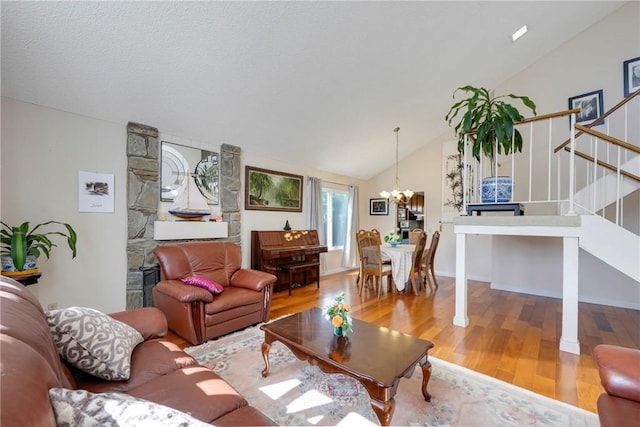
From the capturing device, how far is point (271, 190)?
4.97 m

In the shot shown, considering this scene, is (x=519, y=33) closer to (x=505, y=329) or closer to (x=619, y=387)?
(x=505, y=329)

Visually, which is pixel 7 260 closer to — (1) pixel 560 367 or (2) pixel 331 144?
(2) pixel 331 144

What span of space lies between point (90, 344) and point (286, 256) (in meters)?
3.28

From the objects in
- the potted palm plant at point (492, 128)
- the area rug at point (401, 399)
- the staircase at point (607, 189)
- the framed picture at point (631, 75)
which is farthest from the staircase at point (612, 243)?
the framed picture at point (631, 75)

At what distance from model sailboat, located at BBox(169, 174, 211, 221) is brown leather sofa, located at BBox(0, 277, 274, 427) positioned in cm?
197

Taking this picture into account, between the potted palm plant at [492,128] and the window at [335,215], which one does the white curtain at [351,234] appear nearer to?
the window at [335,215]

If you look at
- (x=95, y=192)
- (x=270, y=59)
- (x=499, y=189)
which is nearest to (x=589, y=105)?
(x=499, y=189)

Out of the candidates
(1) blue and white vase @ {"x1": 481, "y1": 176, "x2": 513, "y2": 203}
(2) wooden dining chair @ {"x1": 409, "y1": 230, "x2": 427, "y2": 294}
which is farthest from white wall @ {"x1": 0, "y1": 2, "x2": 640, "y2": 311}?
(1) blue and white vase @ {"x1": 481, "y1": 176, "x2": 513, "y2": 203}

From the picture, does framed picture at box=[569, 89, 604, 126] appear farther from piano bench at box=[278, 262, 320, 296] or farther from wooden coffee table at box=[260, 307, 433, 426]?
piano bench at box=[278, 262, 320, 296]

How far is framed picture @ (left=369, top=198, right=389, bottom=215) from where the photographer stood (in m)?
7.11

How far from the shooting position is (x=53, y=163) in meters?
2.81

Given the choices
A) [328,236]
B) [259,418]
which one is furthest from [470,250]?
[259,418]

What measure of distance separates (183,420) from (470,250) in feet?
20.3

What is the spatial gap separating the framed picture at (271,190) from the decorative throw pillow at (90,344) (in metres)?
3.27
